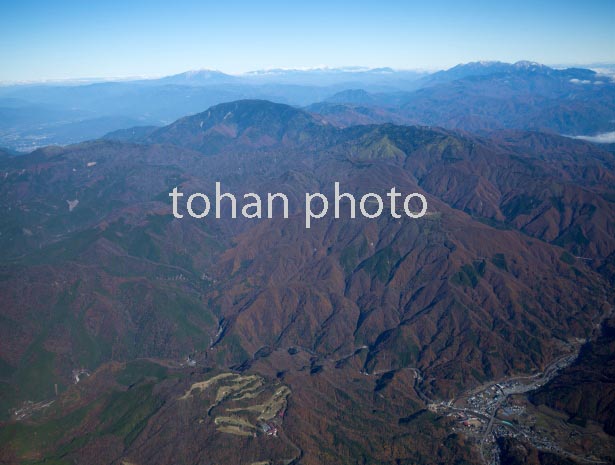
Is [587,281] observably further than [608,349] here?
Yes

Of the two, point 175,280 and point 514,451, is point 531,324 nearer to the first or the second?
point 514,451

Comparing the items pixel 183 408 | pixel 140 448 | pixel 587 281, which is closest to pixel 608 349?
pixel 587 281

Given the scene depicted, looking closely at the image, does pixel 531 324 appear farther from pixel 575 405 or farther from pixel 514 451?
pixel 514 451

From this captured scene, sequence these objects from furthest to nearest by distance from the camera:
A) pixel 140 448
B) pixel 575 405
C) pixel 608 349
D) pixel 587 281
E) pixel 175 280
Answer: pixel 175 280 → pixel 587 281 → pixel 608 349 → pixel 575 405 → pixel 140 448

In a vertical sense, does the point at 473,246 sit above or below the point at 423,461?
above

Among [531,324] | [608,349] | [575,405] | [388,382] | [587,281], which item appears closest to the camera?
[575,405]

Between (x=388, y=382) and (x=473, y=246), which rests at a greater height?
(x=473, y=246)

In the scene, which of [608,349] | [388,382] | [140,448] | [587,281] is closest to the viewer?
[140,448]

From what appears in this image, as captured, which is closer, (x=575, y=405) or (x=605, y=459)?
(x=605, y=459)

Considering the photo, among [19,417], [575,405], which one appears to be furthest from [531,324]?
[19,417]
